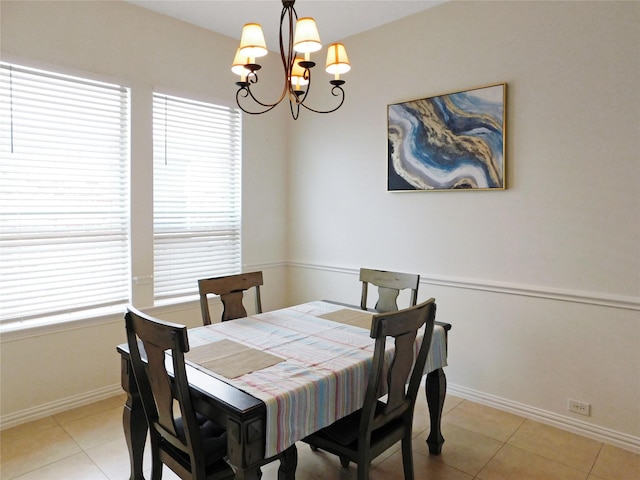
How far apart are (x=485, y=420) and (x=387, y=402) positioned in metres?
1.36

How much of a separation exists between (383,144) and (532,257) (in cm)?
149

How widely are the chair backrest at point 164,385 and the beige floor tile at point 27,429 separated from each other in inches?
55.7

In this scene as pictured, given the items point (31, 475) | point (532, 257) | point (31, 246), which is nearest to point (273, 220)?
point (31, 246)

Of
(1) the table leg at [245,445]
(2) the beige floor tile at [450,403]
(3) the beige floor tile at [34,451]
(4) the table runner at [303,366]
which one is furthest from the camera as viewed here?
(2) the beige floor tile at [450,403]

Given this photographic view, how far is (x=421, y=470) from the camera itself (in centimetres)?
235

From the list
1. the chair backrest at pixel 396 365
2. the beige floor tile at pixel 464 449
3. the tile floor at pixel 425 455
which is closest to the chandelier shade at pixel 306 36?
the chair backrest at pixel 396 365

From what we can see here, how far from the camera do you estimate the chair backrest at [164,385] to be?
1.57 m

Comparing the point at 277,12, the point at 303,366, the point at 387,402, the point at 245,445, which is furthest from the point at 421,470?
the point at 277,12

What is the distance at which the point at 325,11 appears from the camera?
3365 mm

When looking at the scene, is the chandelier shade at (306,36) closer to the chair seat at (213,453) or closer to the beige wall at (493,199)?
the beige wall at (493,199)

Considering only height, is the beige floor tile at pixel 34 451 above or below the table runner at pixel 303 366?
below

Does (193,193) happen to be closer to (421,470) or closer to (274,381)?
(274,381)

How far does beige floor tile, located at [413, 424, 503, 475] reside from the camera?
2410 mm

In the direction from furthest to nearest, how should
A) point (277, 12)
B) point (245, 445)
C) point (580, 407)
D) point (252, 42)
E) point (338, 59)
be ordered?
point (277, 12) < point (580, 407) < point (338, 59) < point (252, 42) < point (245, 445)
